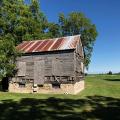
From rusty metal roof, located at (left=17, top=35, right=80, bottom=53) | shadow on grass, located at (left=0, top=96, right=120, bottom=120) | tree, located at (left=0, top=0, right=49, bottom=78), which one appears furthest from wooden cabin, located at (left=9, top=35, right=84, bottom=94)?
shadow on grass, located at (left=0, top=96, right=120, bottom=120)

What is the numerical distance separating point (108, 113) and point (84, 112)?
1.82m

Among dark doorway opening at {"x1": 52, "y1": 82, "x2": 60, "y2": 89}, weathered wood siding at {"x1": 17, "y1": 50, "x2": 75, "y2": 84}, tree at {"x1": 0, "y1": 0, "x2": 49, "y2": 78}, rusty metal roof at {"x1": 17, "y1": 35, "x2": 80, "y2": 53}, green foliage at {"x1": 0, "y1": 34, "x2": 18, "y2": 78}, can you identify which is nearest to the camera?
weathered wood siding at {"x1": 17, "y1": 50, "x2": 75, "y2": 84}

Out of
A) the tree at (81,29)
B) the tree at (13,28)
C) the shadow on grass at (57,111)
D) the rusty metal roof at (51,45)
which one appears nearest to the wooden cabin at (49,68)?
the rusty metal roof at (51,45)

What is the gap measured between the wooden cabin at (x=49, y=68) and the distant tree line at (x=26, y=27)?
67.0 inches

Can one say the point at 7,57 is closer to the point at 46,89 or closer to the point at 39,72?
the point at 39,72

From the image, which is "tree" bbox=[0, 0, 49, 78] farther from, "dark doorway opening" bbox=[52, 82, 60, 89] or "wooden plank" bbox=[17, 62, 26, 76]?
"dark doorway opening" bbox=[52, 82, 60, 89]

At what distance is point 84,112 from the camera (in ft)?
63.7

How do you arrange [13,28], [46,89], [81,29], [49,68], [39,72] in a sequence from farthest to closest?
1. [81,29]
2. [13,28]
3. [39,72]
4. [46,89]
5. [49,68]

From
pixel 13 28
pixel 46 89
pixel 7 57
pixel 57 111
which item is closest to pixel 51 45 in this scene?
pixel 46 89

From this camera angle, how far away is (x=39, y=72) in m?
34.4

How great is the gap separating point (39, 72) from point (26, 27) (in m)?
15.7

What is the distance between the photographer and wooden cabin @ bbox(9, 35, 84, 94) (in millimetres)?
32625

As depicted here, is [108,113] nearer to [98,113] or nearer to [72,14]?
[98,113]

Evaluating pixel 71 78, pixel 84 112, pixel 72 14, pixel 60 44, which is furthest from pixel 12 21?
pixel 84 112
